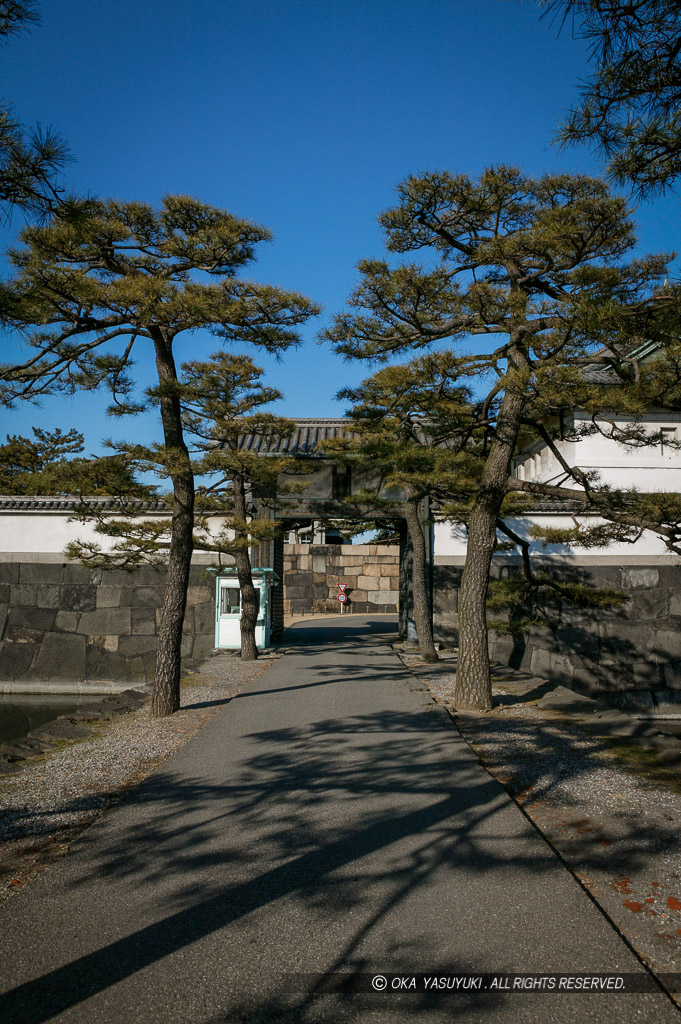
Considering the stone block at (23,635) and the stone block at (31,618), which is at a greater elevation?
the stone block at (31,618)

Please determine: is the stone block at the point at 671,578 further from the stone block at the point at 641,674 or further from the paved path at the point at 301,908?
the paved path at the point at 301,908

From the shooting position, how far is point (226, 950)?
2592mm

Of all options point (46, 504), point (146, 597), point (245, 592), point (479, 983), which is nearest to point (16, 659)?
point (146, 597)

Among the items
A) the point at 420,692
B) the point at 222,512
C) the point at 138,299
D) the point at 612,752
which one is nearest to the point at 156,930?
the point at 612,752

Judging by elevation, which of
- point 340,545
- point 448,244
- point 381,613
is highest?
point 448,244

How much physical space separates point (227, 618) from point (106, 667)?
2.35 meters

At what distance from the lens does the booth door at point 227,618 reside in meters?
13.6

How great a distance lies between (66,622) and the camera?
13414 mm

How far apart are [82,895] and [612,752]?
412 cm

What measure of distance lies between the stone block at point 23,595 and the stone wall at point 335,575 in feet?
49.1

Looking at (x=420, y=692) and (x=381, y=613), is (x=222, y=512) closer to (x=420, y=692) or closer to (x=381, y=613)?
(x=420, y=692)

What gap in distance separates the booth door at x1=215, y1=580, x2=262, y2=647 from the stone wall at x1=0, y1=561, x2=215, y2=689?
0.44 m

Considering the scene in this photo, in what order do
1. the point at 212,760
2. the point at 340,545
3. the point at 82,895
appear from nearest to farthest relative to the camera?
the point at 82,895 < the point at 212,760 < the point at 340,545

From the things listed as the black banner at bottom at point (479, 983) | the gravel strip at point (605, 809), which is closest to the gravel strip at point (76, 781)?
the black banner at bottom at point (479, 983)
